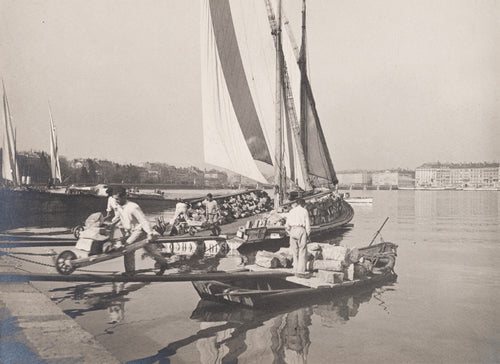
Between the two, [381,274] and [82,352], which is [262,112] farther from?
[82,352]

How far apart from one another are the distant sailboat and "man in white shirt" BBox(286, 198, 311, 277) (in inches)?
199

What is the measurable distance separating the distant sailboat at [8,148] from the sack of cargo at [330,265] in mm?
6483

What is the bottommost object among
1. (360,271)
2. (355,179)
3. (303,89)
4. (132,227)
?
(360,271)

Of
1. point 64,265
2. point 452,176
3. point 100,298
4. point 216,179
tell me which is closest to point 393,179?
point 452,176

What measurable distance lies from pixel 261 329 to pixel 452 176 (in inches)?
3734

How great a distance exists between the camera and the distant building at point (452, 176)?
64.0 m

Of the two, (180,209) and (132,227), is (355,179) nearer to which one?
(180,209)

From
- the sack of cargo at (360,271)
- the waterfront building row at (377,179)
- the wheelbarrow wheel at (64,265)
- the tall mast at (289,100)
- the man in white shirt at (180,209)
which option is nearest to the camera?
the wheelbarrow wheel at (64,265)

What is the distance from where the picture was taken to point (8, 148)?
25.5 feet

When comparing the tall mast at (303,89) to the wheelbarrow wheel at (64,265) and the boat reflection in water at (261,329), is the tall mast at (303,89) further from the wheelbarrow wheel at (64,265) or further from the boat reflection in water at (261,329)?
the wheelbarrow wheel at (64,265)

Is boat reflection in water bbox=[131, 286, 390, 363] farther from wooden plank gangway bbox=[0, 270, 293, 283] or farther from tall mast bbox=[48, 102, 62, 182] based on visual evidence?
tall mast bbox=[48, 102, 62, 182]

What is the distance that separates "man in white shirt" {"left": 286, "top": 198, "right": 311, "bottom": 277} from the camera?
8.30 metres

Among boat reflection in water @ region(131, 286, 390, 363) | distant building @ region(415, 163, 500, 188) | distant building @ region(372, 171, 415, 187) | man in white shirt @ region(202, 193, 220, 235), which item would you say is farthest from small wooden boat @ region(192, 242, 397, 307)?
distant building @ region(372, 171, 415, 187)

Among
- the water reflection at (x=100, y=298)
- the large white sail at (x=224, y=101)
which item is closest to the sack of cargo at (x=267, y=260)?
the water reflection at (x=100, y=298)
